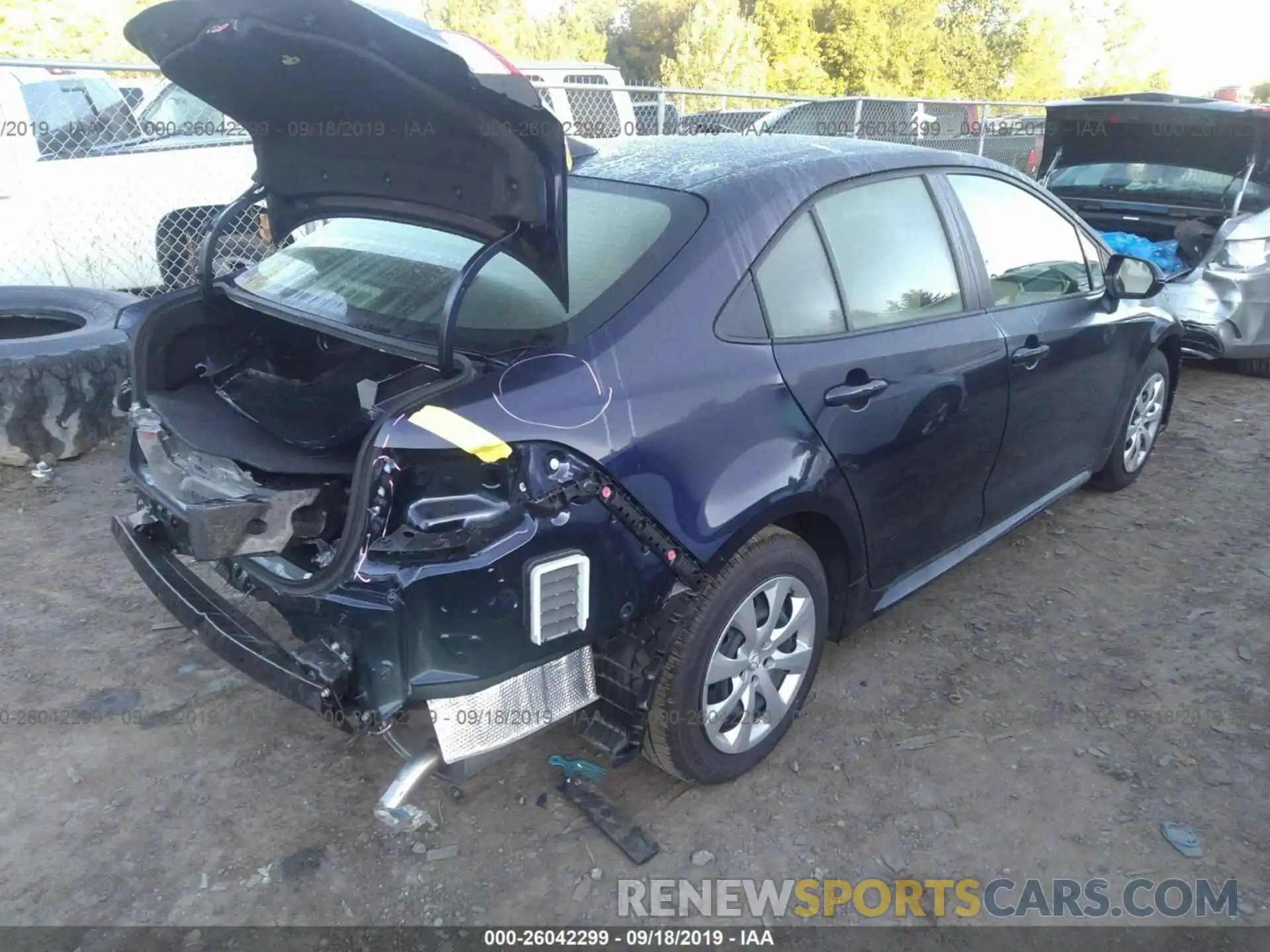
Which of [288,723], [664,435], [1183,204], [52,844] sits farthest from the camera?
[1183,204]

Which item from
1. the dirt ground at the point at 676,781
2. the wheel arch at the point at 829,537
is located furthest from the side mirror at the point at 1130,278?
the wheel arch at the point at 829,537

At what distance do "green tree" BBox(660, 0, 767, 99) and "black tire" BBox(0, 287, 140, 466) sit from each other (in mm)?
23734

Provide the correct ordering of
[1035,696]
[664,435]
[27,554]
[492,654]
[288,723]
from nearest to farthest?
[492,654] → [664,435] → [288,723] → [1035,696] → [27,554]

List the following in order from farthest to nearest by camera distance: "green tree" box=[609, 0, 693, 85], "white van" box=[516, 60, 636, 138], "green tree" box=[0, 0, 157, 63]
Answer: "green tree" box=[609, 0, 693, 85], "green tree" box=[0, 0, 157, 63], "white van" box=[516, 60, 636, 138]

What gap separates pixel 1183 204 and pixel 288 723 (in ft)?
22.8

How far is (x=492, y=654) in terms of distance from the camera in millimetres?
2154

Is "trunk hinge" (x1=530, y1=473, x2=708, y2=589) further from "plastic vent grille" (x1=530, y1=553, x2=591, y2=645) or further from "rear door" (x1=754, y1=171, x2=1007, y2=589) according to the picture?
"rear door" (x1=754, y1=171, x2=1007, y2=589)

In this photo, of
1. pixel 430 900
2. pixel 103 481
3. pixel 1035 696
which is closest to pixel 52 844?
pixel 430 900

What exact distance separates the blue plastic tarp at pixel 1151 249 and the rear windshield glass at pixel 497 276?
5.26 metres

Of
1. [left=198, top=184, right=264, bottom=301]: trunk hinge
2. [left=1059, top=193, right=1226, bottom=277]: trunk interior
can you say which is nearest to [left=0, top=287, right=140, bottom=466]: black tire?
[left=198, top=184, right=264, bottom=301]: trunk hinge

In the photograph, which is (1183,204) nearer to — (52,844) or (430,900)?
(430,900)

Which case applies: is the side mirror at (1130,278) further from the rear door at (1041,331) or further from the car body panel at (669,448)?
the car body panel at (669,448)

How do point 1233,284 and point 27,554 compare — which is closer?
point 27,554

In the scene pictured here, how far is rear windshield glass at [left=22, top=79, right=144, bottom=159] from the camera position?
6.58 meters
